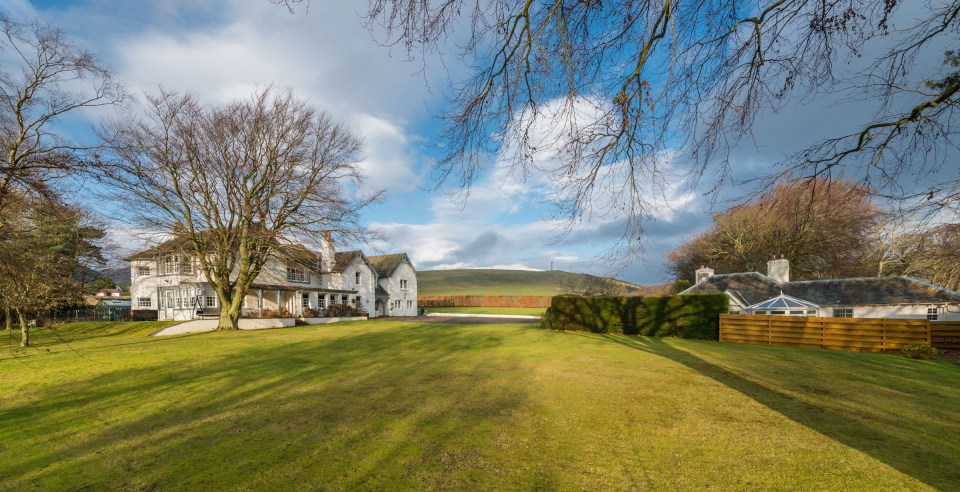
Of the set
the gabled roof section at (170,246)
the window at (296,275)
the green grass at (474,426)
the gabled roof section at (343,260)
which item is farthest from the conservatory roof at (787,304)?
the window at (296,275)

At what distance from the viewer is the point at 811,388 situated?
8.77 metres

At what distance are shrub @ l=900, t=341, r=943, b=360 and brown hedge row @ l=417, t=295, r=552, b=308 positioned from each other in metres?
50.6

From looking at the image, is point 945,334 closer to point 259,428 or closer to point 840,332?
point 840,332

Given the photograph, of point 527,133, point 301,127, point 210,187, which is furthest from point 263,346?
point 527,133

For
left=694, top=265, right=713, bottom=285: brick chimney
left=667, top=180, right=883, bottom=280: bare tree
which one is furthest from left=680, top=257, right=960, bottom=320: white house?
left=667, top=180, right=883, bottom=280: bare tree

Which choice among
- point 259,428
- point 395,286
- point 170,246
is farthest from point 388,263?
point 259,428

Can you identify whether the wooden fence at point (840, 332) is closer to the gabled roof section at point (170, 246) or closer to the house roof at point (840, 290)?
the house roof at point (840, 290)

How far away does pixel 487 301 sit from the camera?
66.2m

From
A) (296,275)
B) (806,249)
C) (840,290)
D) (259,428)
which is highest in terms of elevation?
(806,249)

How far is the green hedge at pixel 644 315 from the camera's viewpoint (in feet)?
65.4

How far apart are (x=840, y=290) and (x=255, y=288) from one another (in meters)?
39.8

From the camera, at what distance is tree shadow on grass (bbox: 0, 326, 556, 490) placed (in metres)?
4.21

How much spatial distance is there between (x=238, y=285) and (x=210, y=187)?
6.06 metres

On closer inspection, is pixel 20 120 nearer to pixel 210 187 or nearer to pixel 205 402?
pixel 210 187
